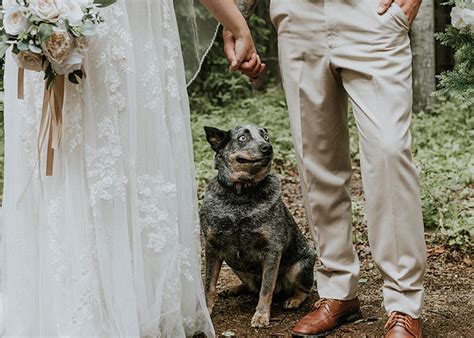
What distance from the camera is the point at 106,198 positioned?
3.45 m

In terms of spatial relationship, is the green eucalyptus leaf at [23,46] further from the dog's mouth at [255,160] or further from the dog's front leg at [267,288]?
the dog's front leg at [267,288]

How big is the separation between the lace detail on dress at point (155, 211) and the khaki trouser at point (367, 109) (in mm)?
777

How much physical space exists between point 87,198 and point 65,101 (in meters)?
0.44

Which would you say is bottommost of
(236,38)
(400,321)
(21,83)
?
(400,321)

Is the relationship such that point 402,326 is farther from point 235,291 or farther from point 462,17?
point 462,17

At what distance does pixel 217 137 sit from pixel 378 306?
1.29 m

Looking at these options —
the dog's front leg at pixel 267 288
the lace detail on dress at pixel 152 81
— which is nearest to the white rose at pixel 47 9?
the lace detail on dress at pixel 152 81

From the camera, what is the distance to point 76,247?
135 inches

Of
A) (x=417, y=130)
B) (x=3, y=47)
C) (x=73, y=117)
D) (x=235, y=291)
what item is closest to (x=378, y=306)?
(x=235, y=291)

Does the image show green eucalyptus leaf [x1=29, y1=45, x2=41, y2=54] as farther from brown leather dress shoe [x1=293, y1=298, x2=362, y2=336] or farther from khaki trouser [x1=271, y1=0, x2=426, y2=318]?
brown leather dress shoe [x1=293, y1=298, x2=362, y2=336]

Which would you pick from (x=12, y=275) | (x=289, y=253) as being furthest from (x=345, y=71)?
(x=12, y=275)

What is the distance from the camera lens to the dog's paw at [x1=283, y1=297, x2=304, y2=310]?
4.42 meters

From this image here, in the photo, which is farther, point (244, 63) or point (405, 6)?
point (244, 63)

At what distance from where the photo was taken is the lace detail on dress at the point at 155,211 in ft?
11.8
